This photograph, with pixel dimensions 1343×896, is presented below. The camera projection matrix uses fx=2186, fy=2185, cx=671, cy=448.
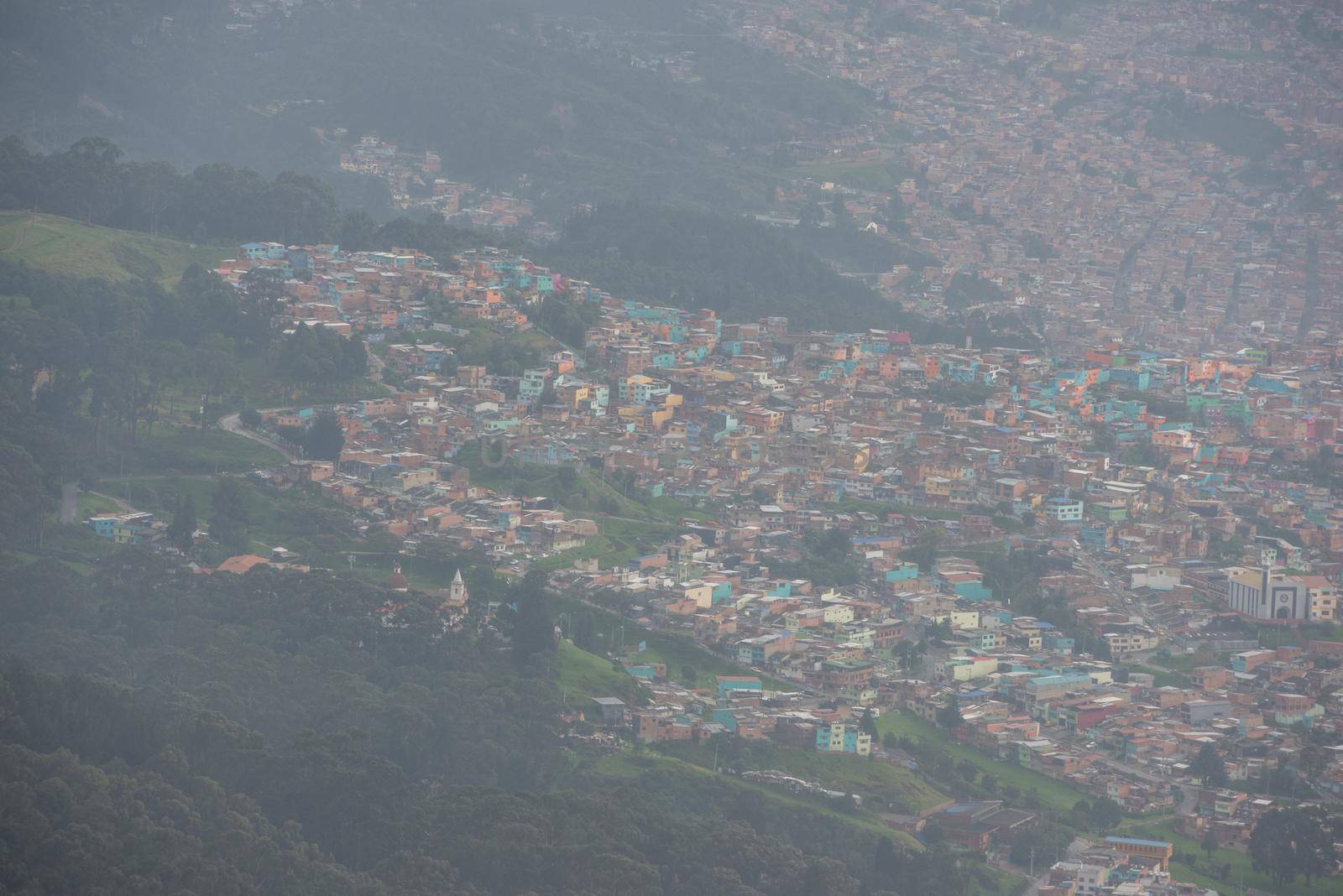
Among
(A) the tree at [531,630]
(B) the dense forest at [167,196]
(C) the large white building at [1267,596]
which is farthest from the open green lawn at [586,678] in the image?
(B) the dense forest at [167,196]

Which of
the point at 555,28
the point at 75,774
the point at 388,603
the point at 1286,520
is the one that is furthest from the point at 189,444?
the point at 555,28

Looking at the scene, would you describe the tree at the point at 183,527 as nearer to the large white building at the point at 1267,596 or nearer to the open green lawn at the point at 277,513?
the open green lawn at the point at 277,513

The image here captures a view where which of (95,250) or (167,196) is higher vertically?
(167,196)

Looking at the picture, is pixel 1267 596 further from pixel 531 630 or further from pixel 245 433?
pixel 245 433

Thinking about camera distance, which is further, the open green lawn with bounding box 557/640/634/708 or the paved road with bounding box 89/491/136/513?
the paved road with bounding box 89/491/136/513

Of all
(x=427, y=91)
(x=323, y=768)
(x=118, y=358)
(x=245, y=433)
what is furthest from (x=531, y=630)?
(x=427, y=91)

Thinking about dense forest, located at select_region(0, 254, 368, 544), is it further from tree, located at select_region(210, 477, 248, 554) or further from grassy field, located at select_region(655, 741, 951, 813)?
grassy field, located at select_region(655, 741, 951, 813)

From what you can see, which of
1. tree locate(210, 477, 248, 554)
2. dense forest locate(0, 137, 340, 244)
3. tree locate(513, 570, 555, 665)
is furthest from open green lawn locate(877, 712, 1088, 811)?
dense forest locate(0, 137, 340, 244)
